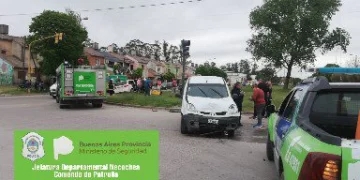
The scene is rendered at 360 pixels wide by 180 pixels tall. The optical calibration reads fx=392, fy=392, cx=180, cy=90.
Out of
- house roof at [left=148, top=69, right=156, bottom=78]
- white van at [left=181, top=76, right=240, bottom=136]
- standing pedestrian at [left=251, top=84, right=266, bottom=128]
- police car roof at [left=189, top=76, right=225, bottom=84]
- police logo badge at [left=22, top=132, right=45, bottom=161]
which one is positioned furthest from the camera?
house roof at [left=148, top=69, right=156, bottom=78]

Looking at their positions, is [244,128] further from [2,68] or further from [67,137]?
[2,68]

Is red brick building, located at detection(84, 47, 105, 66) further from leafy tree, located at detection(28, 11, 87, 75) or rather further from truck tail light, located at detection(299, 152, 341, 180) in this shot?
truck tail light, located at detection(299, 152, 341, 180)

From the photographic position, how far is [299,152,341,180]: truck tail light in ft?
10.1

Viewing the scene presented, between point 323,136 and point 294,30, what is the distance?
53.1m

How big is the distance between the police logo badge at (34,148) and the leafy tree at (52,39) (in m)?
44.5

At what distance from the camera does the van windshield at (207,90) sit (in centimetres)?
1280

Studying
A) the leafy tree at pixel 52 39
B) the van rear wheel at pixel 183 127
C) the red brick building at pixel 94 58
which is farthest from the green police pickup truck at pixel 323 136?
the red brick building at pixel 94 58

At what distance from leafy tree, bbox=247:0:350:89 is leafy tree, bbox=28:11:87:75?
25148mm

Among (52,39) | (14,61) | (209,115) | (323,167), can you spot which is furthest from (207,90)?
(14,61)

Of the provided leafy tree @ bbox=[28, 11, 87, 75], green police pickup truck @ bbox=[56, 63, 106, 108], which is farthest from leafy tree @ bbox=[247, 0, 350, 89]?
green police pickup truck @ bbox=[56, 63, 106, 108]

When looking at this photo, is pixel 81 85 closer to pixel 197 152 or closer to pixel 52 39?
pixel 197 152

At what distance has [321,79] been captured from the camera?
4594mm

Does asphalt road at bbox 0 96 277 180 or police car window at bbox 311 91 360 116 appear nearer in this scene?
police car window at bbox 311 91 360 116

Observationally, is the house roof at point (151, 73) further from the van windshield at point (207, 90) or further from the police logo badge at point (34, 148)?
the police logo badge at point (34, 148)
